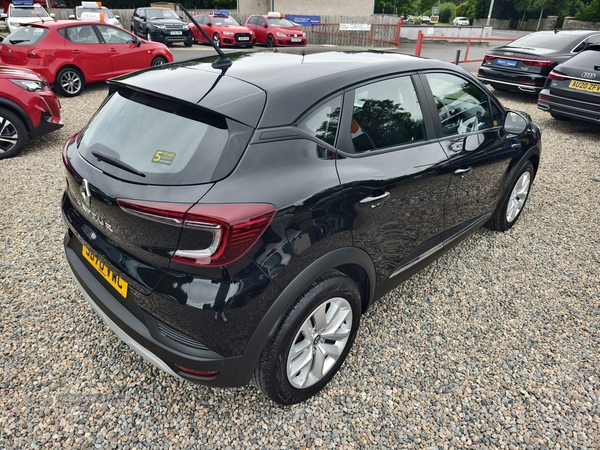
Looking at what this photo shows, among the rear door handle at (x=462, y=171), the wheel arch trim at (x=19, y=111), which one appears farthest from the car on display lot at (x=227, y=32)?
the rear door handle at (x=462, y=171)

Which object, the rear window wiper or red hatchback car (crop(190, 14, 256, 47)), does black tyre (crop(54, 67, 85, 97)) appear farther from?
red hatchback car (crop(190, 14, 256, 47))

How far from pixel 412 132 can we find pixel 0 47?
30.4 ft

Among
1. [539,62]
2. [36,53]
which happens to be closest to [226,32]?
[36,53]

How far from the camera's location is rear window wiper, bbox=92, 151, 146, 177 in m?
1.86

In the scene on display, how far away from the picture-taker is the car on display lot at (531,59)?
9062 mm

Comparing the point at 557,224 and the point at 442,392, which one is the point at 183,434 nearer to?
the point at 442,392

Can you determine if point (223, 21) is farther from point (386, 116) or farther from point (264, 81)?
point (264, 81)

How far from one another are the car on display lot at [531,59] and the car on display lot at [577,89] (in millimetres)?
1577

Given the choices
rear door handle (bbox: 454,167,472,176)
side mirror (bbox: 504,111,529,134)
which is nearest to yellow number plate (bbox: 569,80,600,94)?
side mirror (bbox: 504,111,529,134)

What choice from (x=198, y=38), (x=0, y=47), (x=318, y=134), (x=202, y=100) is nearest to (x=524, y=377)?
(x=318, y=134)

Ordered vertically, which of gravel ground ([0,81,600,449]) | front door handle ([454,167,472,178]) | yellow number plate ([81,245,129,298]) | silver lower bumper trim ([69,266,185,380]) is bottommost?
gravel ground ([0,81,600,449])

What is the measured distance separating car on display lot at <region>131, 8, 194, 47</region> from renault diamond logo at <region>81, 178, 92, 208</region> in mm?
19301

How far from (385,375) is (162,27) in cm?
2014

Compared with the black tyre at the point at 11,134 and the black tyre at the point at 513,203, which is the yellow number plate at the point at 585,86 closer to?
the black tyre at the point at 513,203
